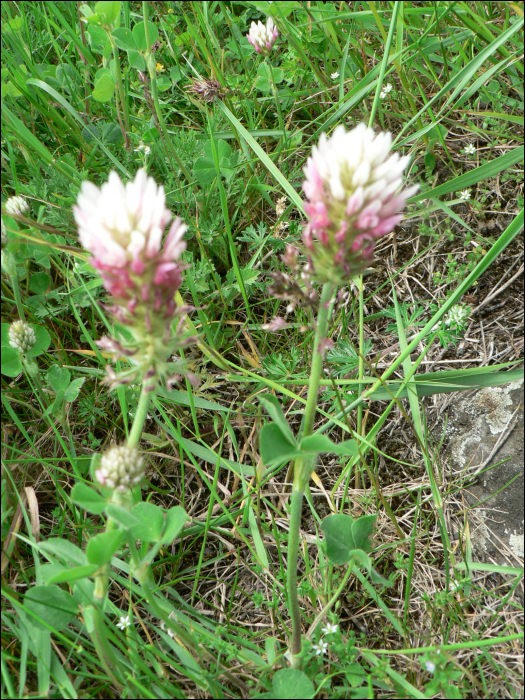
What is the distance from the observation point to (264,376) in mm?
2686

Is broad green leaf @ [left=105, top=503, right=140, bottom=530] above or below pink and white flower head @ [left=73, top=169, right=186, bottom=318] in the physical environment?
below

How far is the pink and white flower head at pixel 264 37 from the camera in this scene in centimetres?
318

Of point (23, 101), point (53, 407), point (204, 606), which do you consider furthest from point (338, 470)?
point (23, 101)

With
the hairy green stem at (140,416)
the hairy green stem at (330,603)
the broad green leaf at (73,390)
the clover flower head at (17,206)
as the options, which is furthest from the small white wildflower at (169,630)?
the clover flower head at (17,206)

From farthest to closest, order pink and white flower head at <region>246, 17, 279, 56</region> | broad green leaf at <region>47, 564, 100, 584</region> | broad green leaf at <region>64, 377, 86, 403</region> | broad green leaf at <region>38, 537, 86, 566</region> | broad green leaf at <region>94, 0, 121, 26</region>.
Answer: pink and white flower head at <region>246, 17, 279, 56</region>, broad green leaf at <region>94, 0, 121, 26</region>, broad green leaf at <region>64, 377, 86, 403</region>, broad green leaf at <region>38, 537, 86, 566</region>, broad green leaf at <region>47, 564, 100, 584</region>

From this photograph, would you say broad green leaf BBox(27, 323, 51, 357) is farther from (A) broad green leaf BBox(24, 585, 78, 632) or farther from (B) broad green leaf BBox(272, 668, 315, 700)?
(B) broad green leaf BBox(272, 668, 315, 700)

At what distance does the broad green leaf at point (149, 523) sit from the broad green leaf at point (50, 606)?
33 cm

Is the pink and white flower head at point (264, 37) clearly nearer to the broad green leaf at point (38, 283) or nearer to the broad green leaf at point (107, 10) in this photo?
the broad green leaf at point (107, 10)

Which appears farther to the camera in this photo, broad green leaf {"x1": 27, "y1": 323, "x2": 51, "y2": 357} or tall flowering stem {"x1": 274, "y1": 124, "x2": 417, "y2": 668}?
broad green leaf {"x1": 27, "y1": 323, "x2": 51, "y2": 357}

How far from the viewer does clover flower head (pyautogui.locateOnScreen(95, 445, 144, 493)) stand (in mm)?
1610

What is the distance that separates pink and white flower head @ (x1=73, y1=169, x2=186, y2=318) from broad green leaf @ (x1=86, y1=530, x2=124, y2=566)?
0.63 m

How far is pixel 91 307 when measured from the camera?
278cm

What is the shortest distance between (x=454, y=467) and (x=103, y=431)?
1.55m

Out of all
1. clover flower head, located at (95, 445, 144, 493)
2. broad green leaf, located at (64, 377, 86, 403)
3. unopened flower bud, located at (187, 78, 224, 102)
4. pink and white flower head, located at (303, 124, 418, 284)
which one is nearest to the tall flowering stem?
pink and white flower head, located at (303, 124, 418, 284)
